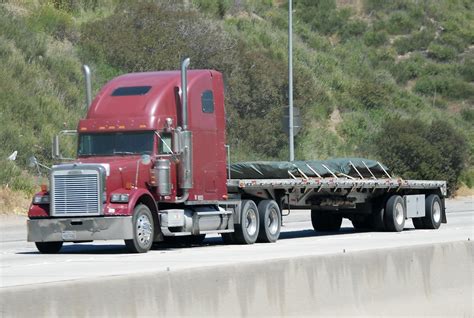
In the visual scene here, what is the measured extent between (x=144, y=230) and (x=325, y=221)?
9.87m

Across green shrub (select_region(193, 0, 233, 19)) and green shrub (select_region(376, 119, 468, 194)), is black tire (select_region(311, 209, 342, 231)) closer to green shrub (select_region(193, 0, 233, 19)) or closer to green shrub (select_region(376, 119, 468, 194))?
green shrub (select_region(376, 119, 468, 194))

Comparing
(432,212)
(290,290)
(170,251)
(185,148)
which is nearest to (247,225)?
(185,148)

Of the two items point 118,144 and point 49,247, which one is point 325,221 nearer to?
point 118,144

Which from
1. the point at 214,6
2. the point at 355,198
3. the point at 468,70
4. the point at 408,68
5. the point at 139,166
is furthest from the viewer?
the point at 468,70

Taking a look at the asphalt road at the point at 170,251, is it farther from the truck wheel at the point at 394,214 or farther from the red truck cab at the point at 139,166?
the red truck cab at the point at 139,166

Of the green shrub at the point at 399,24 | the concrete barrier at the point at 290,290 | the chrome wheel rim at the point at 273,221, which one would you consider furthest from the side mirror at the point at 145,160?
the green shrub at the point at 399,24

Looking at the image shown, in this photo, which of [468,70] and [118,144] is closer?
[118,144]

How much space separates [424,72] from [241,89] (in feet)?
115

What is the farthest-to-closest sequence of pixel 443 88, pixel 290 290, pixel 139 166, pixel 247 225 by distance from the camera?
pixel 443 88 < pixel 247 225 < pixel 139 166 < pixel 290 290

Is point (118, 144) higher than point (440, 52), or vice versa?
point (440, 52)

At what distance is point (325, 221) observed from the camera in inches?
1214

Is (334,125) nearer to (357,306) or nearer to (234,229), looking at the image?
(234,229)

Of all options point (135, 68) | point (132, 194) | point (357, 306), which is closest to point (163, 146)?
point (132, 194)

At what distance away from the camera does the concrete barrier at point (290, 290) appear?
11180mm
